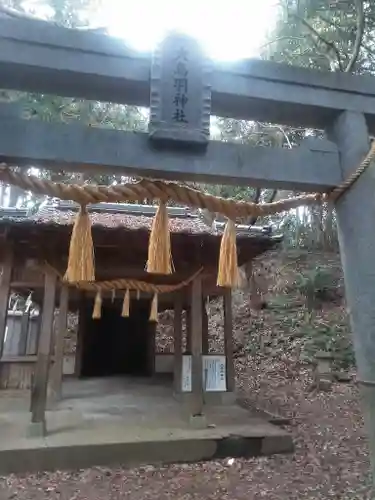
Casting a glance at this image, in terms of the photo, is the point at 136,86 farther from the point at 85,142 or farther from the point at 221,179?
the point at 221,179

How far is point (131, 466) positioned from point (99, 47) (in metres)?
4.38

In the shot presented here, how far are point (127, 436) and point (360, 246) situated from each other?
13.2ft

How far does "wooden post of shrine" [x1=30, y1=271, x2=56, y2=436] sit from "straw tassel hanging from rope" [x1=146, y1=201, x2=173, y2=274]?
376 cm

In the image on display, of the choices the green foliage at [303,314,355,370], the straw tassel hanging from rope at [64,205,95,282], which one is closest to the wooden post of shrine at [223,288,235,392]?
the green foliage at [303,314,355,370]

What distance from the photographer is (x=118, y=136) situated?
2266mm

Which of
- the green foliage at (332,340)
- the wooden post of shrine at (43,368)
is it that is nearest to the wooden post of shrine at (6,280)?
the wooden post of shrine at (43,368)

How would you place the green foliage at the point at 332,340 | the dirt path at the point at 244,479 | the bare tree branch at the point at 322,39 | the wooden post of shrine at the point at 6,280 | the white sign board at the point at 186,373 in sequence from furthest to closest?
1. the green foliage at the point at 332,340
2. the white sign board at the point at 186,373
3. the bare tree branch at the point at 322,39
4. the wooden post of shrine at the point at 6,280
5. the dirt path at the point at 244,479

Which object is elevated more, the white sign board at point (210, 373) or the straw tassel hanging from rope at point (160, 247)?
the straw tassel hanging from rope at point (160, 247)

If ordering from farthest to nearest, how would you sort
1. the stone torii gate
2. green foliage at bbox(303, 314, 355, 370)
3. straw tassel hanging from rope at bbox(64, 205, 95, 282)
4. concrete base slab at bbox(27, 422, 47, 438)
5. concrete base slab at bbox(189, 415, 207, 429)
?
green foliage at bbox(303, 314, 355, 370) < concrete base slab at bbox(189, 415, 207, 429) < concrete base slab at bbox(27, 422, 47, 438) < straw tassel hanging from rope at bbox(64, 205, 95, 282) < the stone torii gate

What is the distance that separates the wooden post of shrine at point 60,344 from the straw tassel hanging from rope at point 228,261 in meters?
4.81

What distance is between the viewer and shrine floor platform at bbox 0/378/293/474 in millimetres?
4699

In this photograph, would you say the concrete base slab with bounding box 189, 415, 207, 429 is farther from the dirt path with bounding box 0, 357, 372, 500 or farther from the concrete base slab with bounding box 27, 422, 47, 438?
the concrete base slab with bounding box 27, 422, 47, 438

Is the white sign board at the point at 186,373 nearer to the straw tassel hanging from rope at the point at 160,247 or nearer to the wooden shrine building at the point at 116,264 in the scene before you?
the wooden shrine building at the point at 116,264

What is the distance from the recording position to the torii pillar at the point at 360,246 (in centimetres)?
227
